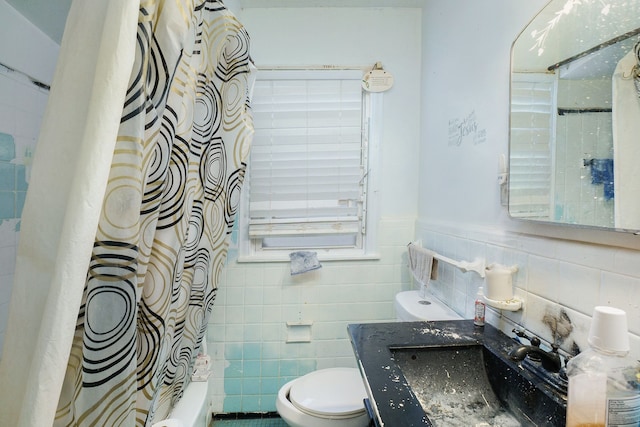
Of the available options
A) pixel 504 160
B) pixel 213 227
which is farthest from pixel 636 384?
pixel 213 227

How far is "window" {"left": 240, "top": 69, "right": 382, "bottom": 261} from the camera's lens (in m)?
1.73

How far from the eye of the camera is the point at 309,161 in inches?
68.8

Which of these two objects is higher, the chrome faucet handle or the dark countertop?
the chrome faucet handle

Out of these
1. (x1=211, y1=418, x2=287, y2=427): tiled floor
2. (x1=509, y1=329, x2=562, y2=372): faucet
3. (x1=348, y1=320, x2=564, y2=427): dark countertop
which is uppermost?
(x1=509, y1=329, x2=562, y2=372): faucet

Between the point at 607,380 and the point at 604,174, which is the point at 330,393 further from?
the point at 604,174

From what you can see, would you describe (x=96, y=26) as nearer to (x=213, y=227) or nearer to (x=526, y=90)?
(x=213, y=227)

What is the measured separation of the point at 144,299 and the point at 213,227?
0.38 meters

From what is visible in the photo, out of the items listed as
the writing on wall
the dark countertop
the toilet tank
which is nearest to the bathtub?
the dark countertop

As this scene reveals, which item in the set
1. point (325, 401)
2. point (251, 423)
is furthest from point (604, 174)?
point (251, 423)

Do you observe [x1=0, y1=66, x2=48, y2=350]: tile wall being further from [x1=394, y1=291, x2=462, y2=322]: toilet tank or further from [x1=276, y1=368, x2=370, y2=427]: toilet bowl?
[x1=394, y1=291, x2=462, y2=322]: toilet tank

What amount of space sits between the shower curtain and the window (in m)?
1.09

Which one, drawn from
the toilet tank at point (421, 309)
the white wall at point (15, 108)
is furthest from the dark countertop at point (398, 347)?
the white wall at point (15, 108)

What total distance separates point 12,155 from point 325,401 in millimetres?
1386

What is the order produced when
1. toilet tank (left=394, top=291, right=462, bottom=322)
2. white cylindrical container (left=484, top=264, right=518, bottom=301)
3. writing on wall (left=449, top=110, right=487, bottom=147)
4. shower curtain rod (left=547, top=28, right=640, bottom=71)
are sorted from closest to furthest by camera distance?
shower curtain rod (left=547, top=28, right=640, bottom=71), white cylindrical container (left=484, top=264, right=518, bottom=301), writing on wall (left=449, top=110, right=487, bottom=147), toilet tank (left=394, top=291, right=462, bottom=322)
